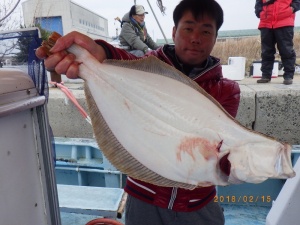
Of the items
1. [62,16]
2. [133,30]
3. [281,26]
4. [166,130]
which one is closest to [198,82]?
[166,130]

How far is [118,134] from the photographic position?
1.10 meters

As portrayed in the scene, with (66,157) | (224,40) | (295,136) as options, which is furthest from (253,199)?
(224,40)

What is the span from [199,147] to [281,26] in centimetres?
412

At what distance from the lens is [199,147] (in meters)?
0.97

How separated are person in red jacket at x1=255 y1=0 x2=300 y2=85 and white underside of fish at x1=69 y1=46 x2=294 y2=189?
12.8 ft

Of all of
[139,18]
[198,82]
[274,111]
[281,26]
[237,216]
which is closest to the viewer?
[198,82]

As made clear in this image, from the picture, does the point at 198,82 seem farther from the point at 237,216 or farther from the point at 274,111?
the point at 274,111

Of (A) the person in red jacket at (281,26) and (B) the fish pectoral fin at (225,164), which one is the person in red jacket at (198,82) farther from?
(A) the person in red jacket at (281,26)

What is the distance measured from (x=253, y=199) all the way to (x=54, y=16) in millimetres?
11078

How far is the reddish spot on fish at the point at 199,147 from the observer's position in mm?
962

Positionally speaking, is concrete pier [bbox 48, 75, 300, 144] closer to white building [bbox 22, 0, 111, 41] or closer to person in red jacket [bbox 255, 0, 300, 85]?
person in red jacket [bbox 255, 0, 300, 85]

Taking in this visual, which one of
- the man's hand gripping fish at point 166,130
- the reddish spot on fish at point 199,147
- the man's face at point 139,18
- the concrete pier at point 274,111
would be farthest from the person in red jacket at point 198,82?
the man's face at point 139,18

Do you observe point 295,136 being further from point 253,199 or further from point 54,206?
point 54,206

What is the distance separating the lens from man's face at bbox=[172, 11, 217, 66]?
1466 mm
